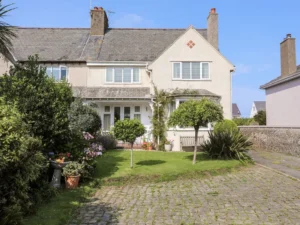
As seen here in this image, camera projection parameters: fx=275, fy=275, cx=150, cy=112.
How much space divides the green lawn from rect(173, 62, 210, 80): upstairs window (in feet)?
28.6

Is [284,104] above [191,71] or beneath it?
beneath

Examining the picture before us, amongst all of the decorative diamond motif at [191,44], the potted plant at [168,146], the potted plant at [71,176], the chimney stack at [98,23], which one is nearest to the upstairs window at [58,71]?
the chimney stack at [98,23]

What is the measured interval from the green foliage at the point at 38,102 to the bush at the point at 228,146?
8272mm

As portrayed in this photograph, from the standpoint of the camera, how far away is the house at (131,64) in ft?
74.0

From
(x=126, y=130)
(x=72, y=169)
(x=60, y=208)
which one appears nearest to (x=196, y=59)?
(x=126, y=130)

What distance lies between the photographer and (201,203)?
7.84 m

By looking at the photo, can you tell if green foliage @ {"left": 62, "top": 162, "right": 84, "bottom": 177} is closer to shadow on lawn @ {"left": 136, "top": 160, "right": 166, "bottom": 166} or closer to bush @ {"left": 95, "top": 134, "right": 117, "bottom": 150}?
shadow on lawn @ {"left": 136, "top": 160, "right": 166, "bottom": 166}

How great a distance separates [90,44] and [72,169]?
19507mm

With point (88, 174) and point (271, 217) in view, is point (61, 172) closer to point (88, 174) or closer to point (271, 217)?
point (88, 174)

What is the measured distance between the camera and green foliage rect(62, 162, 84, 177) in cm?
941

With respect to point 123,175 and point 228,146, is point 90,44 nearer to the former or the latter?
point 228,146

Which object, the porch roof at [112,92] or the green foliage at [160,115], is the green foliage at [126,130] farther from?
the porch roof at [112,92]

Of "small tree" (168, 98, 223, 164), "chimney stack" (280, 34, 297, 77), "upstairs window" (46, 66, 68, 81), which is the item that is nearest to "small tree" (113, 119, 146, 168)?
"small tree" (168, 98, 223, 164)

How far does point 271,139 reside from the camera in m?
21.1
